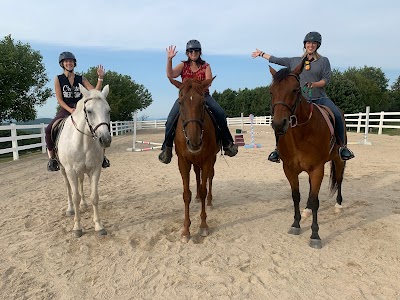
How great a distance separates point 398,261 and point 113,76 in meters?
51.0

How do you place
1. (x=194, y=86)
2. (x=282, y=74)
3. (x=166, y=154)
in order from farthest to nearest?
(x=166, y=154) < (x=194, y=86) < (x=282, y=74)

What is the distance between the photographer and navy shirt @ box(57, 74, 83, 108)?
5.21m

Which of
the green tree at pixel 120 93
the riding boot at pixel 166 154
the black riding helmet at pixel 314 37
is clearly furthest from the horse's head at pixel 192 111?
the green tree at pixel 120 93

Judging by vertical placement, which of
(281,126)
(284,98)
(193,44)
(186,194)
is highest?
(193,44)

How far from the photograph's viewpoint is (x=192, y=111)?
374cm

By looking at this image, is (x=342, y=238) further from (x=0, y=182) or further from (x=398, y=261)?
(x=0, y=182)

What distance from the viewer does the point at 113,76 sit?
163 ft

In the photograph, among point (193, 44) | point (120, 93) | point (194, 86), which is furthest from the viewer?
point (120, 93)

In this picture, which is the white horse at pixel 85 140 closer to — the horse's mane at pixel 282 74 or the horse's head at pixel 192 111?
the horse's head at pixel 192 111

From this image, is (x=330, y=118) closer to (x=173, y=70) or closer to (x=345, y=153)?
(x=345, y=153)

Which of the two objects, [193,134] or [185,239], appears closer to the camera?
[193,134]

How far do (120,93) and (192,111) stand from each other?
4731 cm

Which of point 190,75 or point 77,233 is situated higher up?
point 190,75

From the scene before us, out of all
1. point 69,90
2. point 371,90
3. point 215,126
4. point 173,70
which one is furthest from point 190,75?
point 371,90
